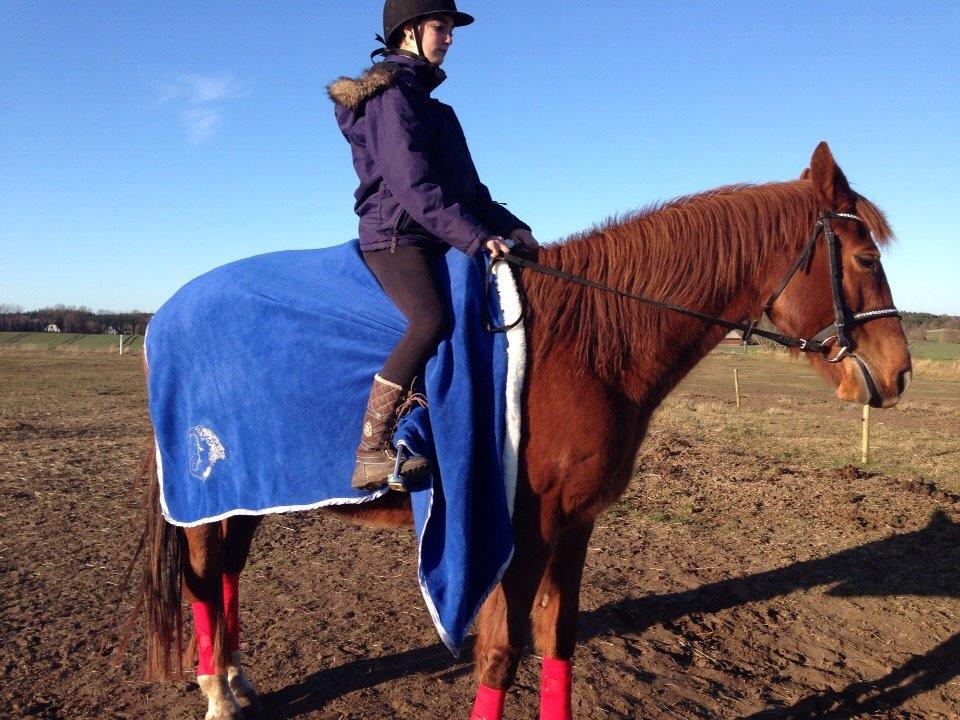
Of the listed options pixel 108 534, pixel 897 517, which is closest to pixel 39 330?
pixel 108 534

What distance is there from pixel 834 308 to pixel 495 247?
1392mm

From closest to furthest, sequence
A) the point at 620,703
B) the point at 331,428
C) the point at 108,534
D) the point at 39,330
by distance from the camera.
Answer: the point at 331,428 → the point at 620,703 → the point at 108,534 → the point at 39,330

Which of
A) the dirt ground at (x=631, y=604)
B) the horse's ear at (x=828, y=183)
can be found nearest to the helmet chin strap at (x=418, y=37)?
the horse's ear at (x=828, y=183)

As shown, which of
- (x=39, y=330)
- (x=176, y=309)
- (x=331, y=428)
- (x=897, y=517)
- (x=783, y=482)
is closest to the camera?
(x=331, y=428)

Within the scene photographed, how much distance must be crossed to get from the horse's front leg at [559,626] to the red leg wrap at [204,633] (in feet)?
5.55

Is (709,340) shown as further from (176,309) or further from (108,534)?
(108,534)

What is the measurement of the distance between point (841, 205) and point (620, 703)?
264 cm

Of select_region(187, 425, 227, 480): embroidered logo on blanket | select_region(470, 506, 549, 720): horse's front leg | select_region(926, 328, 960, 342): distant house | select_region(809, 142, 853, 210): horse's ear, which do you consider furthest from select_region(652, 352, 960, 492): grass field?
select_region(926, 328, 960, 342): distant house

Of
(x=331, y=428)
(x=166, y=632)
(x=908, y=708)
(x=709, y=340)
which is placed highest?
(x=709, y=340)

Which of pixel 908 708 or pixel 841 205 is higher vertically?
pixel 841 205

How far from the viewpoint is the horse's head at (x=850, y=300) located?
2.69m

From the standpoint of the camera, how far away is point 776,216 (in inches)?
112

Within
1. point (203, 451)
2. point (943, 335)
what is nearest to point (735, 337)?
point (203, 451)

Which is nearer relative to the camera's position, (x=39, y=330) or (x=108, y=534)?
(x=108, y=534)
